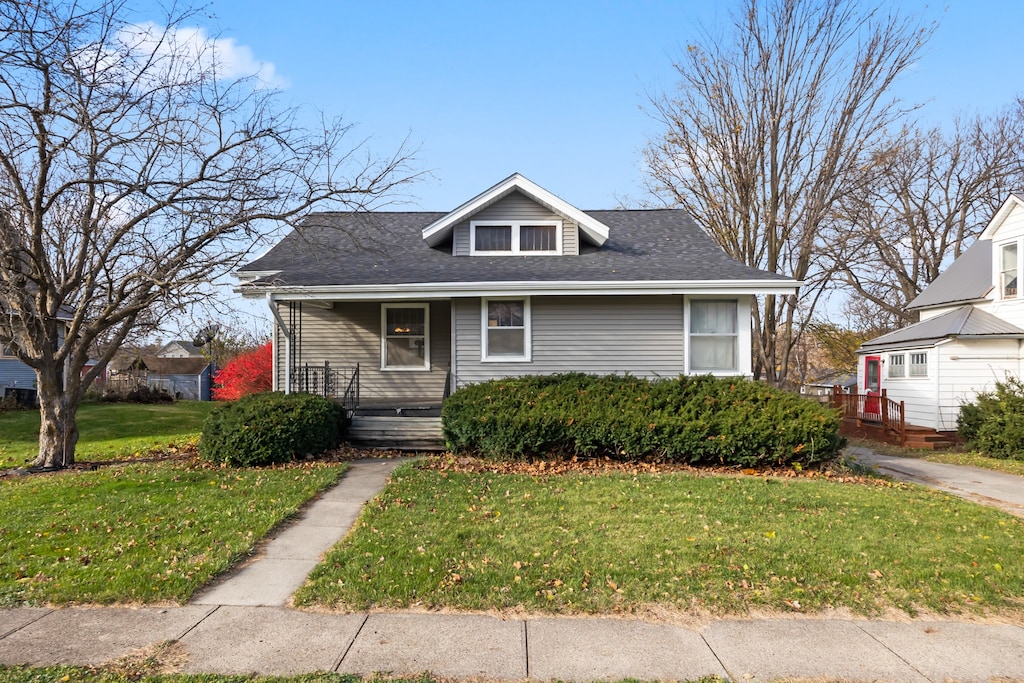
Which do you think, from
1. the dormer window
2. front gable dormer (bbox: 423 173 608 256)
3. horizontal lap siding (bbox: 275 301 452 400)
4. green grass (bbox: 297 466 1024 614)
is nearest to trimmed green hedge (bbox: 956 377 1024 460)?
the dormer window

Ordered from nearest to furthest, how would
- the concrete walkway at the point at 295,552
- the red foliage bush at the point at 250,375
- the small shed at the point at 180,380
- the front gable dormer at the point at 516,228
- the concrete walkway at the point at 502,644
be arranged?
the concrete walkway at the point at 502,644
the concrete walkway at the point at 295,552
the front gable dormer at the point at 516,228
the red foliage bush at the point at 250,375
the small shed at the point at 180,380

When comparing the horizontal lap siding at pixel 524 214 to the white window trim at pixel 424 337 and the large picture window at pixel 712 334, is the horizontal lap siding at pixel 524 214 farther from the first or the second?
the large picture window at pixel 712 334

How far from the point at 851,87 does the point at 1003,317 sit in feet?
29.9

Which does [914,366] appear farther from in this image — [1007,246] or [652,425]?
[652,425]

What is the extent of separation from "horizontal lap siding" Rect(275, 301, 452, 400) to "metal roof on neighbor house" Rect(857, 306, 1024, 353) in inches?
532

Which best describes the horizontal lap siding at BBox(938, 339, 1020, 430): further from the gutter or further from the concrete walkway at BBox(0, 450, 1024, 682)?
the concrete walkway at BBox(0, 450, 1024, 682)

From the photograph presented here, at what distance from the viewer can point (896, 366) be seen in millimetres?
20078

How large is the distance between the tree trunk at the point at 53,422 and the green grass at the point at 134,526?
108 cm

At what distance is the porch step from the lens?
11938mm

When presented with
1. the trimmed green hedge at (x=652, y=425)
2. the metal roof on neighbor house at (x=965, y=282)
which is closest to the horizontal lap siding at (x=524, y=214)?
the trimmed green hedge at (x=652, y=425)

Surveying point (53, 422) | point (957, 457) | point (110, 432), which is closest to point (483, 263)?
point (53, 422)

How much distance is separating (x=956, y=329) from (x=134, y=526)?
751 inches

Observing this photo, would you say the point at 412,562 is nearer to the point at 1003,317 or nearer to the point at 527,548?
the point at 527,548

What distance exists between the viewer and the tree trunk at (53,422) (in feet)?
34.9
